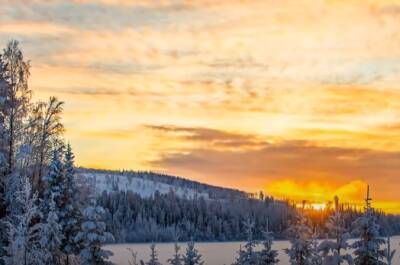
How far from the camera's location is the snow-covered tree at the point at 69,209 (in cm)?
3847

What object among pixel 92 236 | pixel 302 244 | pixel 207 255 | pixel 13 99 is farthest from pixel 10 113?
pixel 207 255

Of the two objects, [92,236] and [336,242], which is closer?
[336,242]

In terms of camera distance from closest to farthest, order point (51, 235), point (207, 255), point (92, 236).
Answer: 1. point (92, 236)
2. point (51, 235)
3. point (207, 255)

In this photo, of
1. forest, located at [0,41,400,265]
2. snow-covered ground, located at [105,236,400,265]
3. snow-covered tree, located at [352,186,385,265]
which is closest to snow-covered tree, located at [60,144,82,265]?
forest, located at [0,41,400,265]

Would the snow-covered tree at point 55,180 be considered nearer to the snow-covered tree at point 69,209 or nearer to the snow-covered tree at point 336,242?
the snow-covered tree at point 69,209

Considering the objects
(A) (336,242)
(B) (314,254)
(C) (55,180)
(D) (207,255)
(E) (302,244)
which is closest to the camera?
(A) (336,242)

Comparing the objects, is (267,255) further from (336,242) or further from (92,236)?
(92,236)

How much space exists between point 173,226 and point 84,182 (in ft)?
520

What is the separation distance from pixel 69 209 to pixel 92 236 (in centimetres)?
745

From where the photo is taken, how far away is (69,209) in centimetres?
3909

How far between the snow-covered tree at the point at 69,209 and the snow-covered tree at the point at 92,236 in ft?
20.0

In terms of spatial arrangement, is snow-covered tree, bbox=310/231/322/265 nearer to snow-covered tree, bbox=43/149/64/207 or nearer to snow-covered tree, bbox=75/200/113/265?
snow-covered tree, bbox=75/200/113/265

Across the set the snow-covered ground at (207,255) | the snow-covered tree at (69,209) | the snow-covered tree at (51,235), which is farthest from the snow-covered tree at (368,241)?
the snow-covered ground at (207,255)

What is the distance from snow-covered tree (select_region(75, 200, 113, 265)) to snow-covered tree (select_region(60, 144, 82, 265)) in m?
6.10
